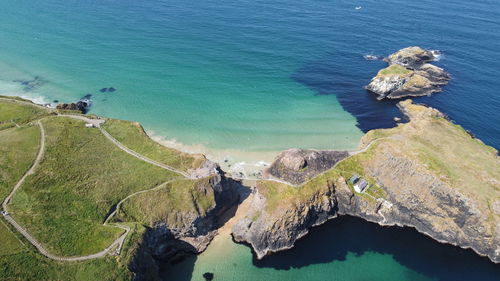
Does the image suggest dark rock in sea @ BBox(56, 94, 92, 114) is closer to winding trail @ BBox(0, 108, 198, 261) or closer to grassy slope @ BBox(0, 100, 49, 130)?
grassy slope @ BBox(0, 100, 49, 130)

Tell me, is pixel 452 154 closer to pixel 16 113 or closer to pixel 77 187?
pixel 77 187

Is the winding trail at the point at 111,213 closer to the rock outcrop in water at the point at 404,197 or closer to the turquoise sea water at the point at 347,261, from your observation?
the rock outcrop in water at the point at 404,197

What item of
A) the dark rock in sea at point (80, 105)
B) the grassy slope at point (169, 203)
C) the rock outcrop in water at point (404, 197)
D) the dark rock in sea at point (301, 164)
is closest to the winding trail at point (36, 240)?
the grassy slope at point (169, 203)

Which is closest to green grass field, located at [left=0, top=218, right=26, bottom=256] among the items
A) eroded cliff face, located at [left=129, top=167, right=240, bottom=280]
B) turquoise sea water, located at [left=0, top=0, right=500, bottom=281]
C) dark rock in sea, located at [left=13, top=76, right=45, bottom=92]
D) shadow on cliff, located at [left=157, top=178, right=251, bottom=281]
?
eroded cliff face, located at [left=129, top=167, right=240, bottom=280]

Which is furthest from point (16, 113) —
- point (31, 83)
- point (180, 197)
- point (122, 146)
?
point (180, 197)

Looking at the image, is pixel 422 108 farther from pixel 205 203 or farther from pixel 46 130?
pixel 46 130

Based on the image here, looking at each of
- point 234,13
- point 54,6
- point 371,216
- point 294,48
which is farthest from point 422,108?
point 54,6
